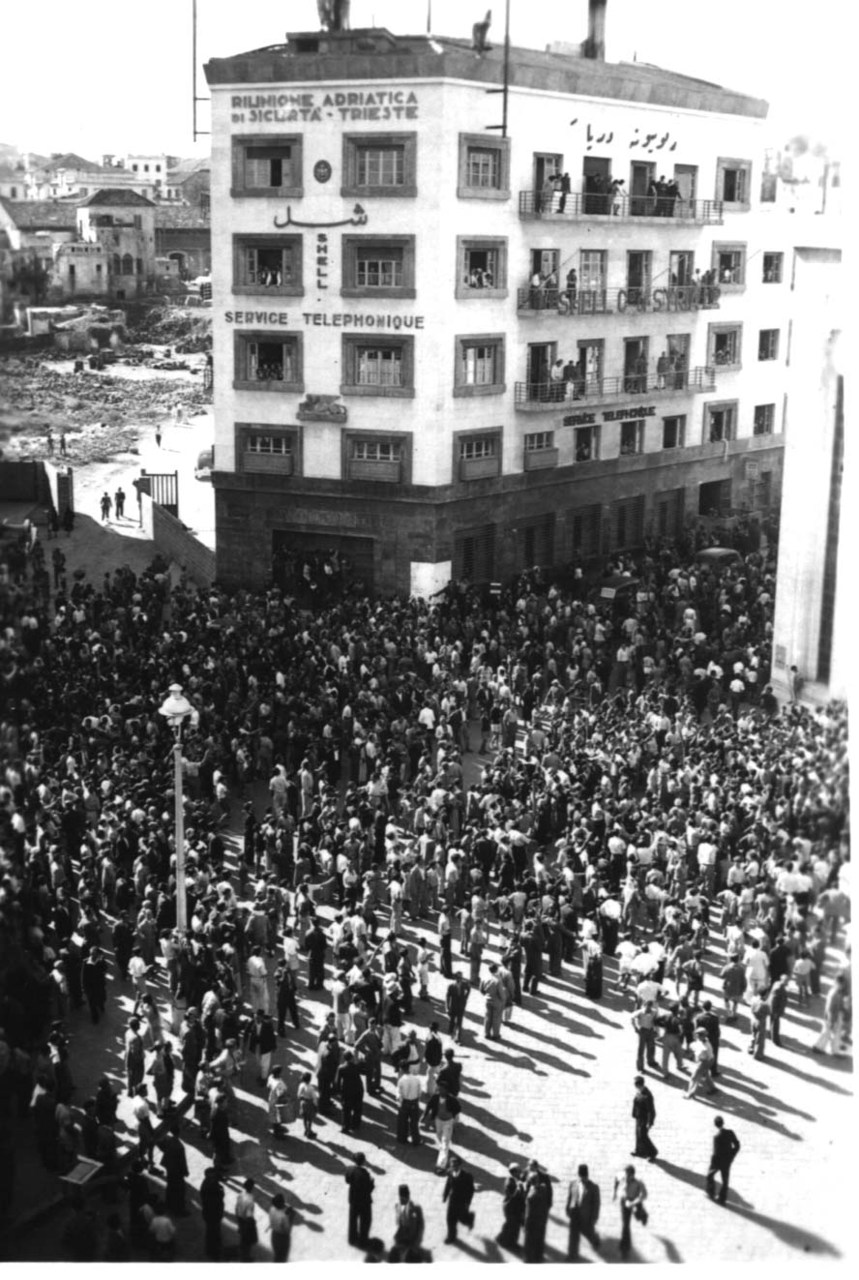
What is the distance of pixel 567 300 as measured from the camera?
34844mm

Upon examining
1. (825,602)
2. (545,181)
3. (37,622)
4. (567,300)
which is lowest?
(37,622)

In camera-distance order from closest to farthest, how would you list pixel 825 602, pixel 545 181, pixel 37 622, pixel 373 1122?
pixel 373 1122 < pixel 825 602 < pixel 37 622 < pixel 545 181

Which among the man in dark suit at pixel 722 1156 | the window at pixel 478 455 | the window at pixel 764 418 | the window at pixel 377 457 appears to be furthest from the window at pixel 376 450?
the man in dark suit at pixel 722 1156

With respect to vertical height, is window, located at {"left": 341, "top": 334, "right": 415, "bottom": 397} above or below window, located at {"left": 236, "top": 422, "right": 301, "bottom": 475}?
above

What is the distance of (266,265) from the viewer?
34.5 metres

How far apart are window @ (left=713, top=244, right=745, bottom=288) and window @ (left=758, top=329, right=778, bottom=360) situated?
4.96ft

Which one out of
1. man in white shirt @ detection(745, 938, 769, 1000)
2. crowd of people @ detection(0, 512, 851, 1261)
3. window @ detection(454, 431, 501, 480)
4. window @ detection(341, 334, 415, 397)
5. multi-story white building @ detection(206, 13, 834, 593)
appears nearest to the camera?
crowd of people @ detection(0, 512, 851, 1261)

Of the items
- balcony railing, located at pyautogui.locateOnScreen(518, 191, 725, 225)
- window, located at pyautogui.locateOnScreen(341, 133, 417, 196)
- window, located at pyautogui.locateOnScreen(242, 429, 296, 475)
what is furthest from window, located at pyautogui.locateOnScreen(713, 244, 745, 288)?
window, located at pyautogui.locateOnScreen(242, 429, 296, 475)

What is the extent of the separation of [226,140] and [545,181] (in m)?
7.14

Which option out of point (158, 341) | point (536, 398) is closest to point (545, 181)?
point (536, 398)

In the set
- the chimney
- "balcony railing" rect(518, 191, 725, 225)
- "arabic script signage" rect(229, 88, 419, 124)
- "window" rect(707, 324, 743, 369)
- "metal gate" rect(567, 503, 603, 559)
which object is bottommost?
"metal gate" rect(567, 503, 603, 559)

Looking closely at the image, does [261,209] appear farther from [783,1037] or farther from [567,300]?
[783,1037]

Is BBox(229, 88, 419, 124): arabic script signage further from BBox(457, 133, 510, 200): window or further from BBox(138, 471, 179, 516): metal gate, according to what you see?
BBox(138, 471, 179, 516): metal gate

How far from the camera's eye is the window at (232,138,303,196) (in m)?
33.3
